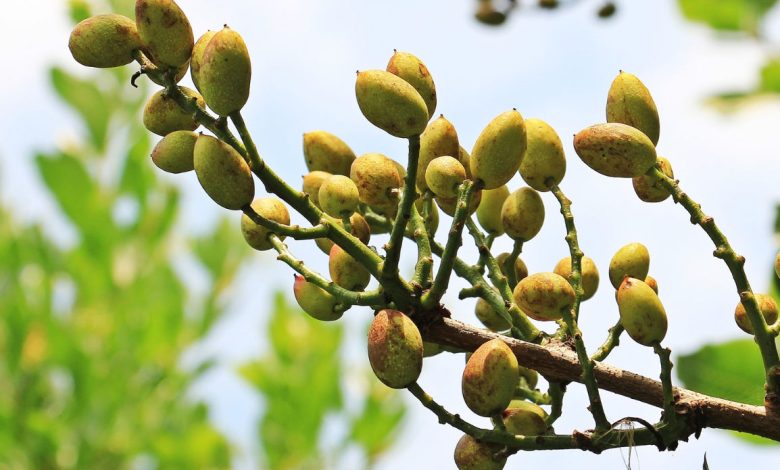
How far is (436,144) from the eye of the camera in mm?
1917

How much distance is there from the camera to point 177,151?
1.71 metres

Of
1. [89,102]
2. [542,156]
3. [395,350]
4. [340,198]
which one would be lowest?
[395,350]

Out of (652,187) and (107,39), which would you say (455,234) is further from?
(107,39)

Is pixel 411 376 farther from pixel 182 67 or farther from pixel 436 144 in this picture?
pixel 182 67

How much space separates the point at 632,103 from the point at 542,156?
0.69 feet

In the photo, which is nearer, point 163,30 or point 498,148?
point 163,30

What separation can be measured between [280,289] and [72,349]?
6.05 feet

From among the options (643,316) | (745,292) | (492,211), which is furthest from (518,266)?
(745,292)

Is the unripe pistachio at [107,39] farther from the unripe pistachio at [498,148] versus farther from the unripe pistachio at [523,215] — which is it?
the unripe pistachio at [523,215]

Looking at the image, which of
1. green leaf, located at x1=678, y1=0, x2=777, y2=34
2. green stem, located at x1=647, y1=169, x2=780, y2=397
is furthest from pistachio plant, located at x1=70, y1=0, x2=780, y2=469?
green leaf, located at x1=678, y1=0, x2=777, y2=34

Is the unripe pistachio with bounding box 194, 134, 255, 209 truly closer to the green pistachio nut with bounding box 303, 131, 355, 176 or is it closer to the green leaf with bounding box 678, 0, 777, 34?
the green pistachio nut with bounding box 303, 131, 355, 176

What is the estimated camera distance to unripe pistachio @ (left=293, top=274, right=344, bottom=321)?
180cm

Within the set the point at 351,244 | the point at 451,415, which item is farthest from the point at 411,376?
the point at 351,244

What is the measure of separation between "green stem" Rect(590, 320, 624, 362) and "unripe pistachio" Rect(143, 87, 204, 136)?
0.81m
